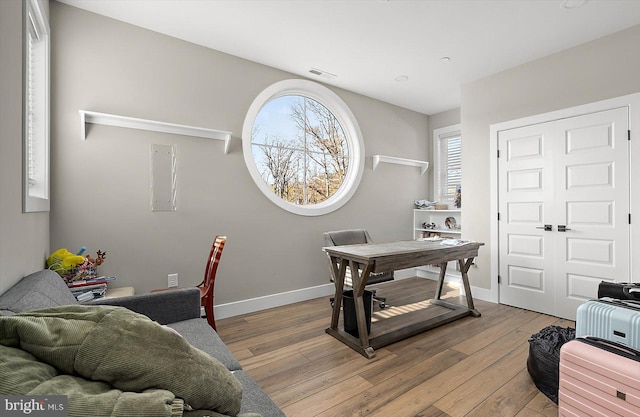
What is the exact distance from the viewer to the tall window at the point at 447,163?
4871 mm

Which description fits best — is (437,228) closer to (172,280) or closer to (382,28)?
(382,28)

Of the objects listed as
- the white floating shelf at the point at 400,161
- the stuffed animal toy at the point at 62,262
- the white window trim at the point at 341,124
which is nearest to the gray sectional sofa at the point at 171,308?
the stuffed animal toy at the point at 62,262

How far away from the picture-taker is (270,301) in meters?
3.38

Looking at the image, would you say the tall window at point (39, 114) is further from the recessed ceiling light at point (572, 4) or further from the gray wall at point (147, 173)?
the recessed ceiling light at point (572, 4)

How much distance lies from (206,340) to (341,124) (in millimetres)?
3416

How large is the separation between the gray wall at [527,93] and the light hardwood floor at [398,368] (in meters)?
1.27

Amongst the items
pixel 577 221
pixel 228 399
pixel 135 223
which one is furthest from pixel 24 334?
pixel 577 221

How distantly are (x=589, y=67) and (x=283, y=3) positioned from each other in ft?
10.1

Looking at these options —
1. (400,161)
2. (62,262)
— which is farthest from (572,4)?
(62,262)

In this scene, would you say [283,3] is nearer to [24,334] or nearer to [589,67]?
[24,334]

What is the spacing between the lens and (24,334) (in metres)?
0.66

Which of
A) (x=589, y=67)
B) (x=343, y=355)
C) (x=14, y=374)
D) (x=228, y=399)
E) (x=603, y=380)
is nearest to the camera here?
(x=14, y=374)

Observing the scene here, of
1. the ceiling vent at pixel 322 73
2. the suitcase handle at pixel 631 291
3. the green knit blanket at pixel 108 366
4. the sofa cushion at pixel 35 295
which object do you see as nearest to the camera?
the green knit blanket at pixel 108 366

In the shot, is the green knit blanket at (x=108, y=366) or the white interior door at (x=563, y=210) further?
the white interior door at (x=563, y=210)
